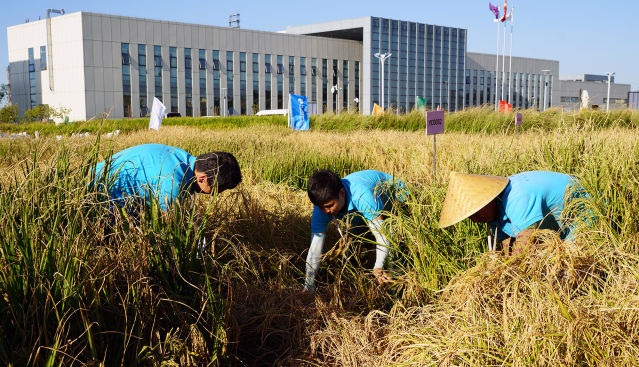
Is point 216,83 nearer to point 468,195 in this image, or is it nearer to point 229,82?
point 229,82

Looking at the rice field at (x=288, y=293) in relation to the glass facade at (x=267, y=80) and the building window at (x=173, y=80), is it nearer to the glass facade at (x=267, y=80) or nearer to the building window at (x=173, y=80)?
the building window at (x=173, y=80)

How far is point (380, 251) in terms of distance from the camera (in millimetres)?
3559

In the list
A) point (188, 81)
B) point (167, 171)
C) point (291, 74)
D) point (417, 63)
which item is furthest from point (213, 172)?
point (417, 63)

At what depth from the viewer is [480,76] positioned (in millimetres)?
65250

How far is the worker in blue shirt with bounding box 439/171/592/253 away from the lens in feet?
10.3

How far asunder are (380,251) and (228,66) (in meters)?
46.5

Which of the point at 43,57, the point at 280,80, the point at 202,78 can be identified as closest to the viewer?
the point at 43,57

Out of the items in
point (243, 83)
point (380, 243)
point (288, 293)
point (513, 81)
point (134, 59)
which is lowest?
point (288, 293)

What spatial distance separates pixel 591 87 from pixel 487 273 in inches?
2712

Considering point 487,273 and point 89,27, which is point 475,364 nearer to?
point 487,273

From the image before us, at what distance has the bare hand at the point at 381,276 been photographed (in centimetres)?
344

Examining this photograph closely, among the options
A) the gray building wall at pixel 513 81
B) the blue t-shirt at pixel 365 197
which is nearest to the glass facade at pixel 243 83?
the gray building wall at pixel 513 81

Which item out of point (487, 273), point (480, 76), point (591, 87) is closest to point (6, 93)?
point (480, 76)

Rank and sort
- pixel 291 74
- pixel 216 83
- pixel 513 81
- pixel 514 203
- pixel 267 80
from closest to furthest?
pixel 514 203 → pixel 216 83 → pixel 267 80 → pixel 291 74 → pixel 513 81
